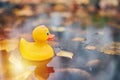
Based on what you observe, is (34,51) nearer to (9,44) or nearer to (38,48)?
(38,48)

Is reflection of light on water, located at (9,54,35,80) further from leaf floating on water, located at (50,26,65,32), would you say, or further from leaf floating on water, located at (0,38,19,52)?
leaf floating on water, located at (50,26,65,32)

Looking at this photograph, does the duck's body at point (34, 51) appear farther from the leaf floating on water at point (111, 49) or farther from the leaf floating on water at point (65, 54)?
the leaf floating on water at point (111, 49)

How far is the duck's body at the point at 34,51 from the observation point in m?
0.81

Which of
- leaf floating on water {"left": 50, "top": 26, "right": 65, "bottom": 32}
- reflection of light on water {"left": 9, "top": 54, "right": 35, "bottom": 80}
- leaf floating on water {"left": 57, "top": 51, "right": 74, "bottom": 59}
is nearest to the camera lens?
reflection of light on water {"left": 9, "top": 54, "right": 35, "bottom": 80}

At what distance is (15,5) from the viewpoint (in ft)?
4.66

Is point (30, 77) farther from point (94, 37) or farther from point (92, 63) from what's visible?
point (94, 37)

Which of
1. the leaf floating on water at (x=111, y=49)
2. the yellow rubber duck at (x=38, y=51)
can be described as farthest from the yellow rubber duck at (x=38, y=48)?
the leaf floating on water at (x=111, y=49)

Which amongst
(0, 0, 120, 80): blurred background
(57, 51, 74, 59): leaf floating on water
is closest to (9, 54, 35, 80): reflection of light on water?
(0, 0, 120, 80): blurred background

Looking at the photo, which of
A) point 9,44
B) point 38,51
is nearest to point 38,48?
point 38,51

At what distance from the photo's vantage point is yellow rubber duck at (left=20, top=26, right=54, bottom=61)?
0.81 m

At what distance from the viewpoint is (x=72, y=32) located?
3.47 ft

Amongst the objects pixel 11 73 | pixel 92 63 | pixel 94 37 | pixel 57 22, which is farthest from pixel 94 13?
pixel 11 73

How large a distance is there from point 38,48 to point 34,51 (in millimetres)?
17

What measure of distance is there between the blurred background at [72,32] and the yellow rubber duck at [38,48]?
1.1 inches
